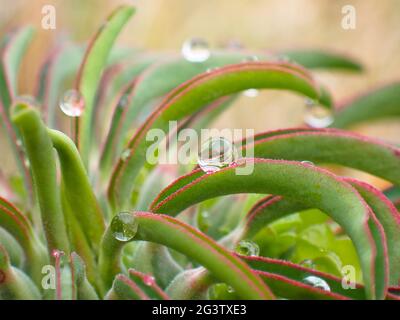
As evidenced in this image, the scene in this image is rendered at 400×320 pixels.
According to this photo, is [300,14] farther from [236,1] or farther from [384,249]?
[384,249]

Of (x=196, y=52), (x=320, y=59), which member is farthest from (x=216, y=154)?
(x=320, y=59)

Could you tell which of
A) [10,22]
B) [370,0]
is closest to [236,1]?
[370,0]

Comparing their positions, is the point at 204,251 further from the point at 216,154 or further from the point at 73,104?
the point at 73,104

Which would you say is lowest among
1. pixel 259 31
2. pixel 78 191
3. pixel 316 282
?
pixel 316 282

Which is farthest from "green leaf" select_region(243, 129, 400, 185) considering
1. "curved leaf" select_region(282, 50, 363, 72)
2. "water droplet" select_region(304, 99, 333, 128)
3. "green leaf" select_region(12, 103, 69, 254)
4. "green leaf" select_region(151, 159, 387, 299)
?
"curved leaf" select_region(282, 50, 363, 72)

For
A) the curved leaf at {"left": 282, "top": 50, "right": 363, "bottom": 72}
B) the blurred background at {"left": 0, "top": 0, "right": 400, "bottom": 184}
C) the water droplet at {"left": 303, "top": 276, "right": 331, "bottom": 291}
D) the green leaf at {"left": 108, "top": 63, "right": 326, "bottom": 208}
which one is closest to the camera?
the water droplet at {"left": 303, "top": 276, "right": 331, "bottom": 291}

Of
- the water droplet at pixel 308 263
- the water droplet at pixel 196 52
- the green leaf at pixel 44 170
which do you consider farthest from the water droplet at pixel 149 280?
the water droplet at pixel 196 52

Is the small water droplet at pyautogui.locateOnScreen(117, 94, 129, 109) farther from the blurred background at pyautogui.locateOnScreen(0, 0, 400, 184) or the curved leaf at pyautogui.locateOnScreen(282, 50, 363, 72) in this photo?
the blurred background at pyautogui.locateOnScreen(0, 0, 400, 184)
